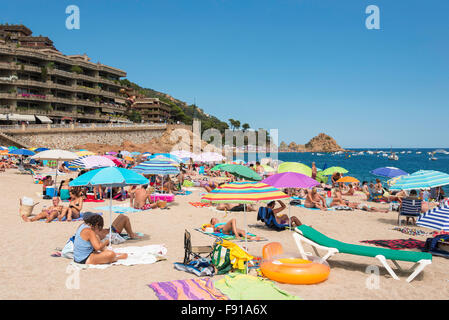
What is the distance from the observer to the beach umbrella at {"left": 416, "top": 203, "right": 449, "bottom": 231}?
20.0 ft

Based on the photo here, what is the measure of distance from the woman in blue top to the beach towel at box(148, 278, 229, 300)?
1347 millimetres

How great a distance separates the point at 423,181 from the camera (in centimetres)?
962

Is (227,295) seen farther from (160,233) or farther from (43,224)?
(43,224)

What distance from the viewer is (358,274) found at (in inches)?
228

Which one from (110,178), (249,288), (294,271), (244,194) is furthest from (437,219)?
(110,178)

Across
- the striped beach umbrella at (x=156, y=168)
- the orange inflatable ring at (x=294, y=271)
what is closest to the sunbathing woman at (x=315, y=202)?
the striped beach umbrella at (x=156, y=168)

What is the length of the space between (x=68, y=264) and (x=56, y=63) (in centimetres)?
5383

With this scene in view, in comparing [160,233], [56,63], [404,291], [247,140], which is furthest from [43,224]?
[247,140]

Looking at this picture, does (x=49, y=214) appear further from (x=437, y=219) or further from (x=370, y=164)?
(x=370, y=164)

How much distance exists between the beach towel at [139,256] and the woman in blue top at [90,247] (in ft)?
0.32

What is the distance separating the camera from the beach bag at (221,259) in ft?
18.3

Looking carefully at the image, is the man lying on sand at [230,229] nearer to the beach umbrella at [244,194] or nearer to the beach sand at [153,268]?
the beach sand at [153,268]

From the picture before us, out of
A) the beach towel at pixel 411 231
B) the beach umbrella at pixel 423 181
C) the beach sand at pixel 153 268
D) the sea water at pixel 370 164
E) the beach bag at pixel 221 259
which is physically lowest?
the sea water at pixel 370 164

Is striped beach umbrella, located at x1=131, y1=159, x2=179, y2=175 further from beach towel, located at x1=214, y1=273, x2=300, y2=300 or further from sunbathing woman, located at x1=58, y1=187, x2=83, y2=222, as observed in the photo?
beach towel, located at x1=214, y1=273, x2=300, y2=300
